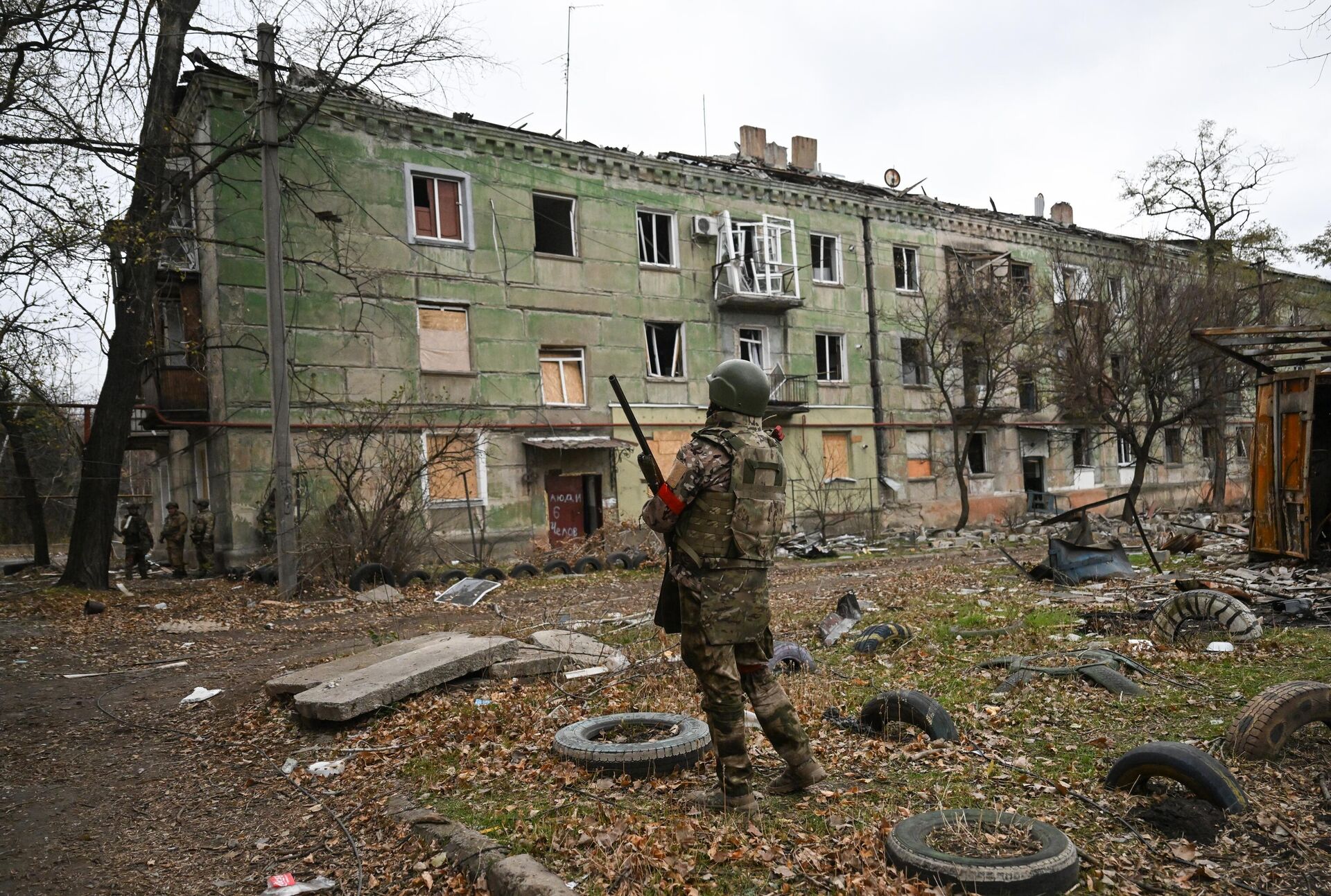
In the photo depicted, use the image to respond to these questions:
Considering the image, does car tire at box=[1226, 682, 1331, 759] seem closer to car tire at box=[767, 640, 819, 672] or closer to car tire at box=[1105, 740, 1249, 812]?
car tire at box=[1105, 740, 1249, 812]

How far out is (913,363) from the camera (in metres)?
28.5

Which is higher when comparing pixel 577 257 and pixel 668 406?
pixel 577 257

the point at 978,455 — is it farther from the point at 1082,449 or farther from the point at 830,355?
the point at 830,355

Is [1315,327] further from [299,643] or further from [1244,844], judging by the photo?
[299,643]

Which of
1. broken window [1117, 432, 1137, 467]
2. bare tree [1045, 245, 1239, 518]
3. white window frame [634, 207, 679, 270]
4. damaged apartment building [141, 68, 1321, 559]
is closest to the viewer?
damaged apartment building [141, 68, 1321, 559]

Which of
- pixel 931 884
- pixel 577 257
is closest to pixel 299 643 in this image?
pixel 931 884

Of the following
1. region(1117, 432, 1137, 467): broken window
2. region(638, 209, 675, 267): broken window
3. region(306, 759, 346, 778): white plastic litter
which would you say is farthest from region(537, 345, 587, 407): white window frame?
region(1117, 432, 1137, 467): broken window

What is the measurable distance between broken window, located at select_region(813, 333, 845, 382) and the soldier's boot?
22.6 meters

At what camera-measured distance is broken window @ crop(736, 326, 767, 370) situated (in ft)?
82.3

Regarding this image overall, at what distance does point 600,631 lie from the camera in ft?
31.6

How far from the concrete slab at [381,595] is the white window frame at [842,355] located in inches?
610

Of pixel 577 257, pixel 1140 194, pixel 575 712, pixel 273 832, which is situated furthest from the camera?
pixel 1140 194

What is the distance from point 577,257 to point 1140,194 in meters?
22.4

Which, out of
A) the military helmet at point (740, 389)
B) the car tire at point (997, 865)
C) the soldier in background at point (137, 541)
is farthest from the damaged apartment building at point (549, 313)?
the car tire at point (997, 865)
